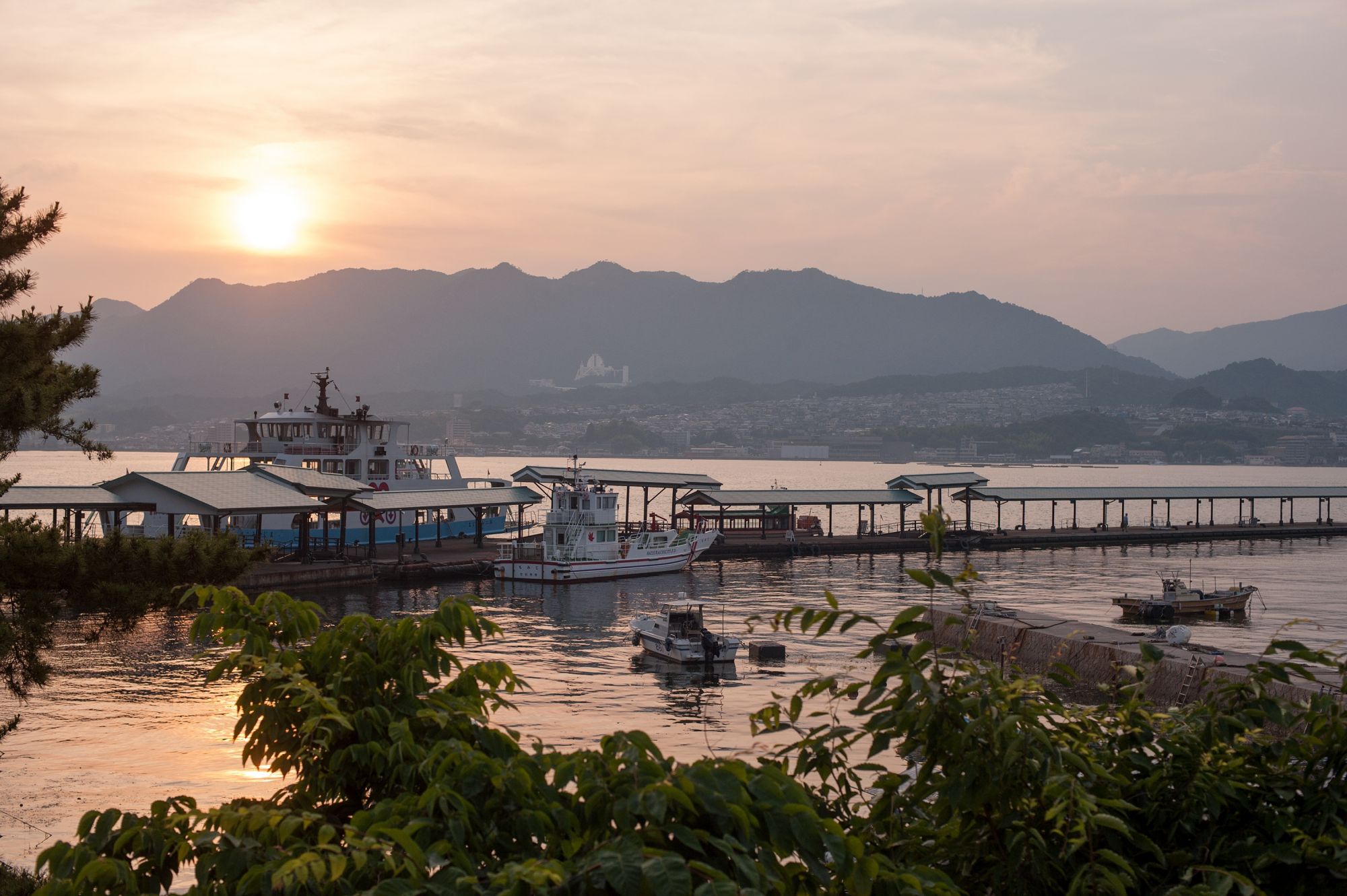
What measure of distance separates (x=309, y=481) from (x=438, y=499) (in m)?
7.35

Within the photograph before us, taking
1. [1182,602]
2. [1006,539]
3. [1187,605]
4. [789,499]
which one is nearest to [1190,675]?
[1182,602]

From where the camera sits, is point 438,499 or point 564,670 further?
point 438,499

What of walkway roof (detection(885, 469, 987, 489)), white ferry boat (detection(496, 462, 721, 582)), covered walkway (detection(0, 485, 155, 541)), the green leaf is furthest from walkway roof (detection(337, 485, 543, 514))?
the green leaf

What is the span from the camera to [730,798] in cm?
412

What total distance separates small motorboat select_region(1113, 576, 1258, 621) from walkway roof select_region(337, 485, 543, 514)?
30.4m

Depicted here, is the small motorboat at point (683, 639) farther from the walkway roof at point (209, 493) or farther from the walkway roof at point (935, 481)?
the walkway roof at point (935, 481)

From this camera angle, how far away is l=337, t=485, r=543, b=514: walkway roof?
2004 inches

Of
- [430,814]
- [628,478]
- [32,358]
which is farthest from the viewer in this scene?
[628,478]

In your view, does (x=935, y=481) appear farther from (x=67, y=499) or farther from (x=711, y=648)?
(x=67, y=499)

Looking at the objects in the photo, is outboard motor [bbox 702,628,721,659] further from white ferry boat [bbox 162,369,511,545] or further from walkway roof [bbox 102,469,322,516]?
white ferry boat [bbox 162,369,511,545]

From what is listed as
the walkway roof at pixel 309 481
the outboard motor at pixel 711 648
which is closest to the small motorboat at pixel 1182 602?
the outboard motor at pixel 711 648

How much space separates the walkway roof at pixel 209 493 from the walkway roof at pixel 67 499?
33cm

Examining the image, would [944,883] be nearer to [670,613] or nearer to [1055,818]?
[1055,818]

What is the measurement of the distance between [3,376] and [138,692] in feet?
51.0
